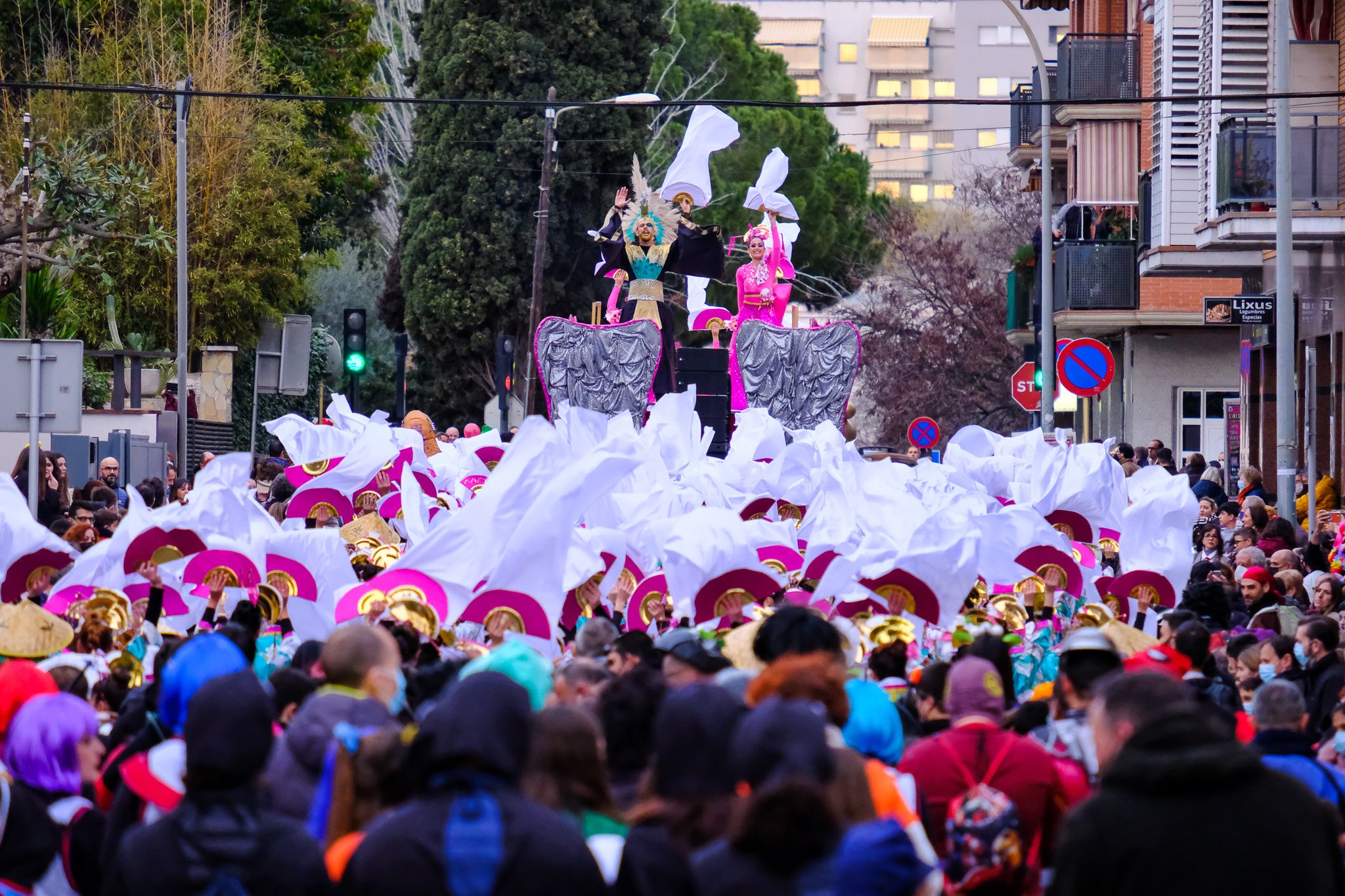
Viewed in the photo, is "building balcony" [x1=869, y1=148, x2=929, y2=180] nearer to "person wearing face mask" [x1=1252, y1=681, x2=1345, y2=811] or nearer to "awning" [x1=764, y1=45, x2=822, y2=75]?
"awning" [x1=764, y1=45, x2=822, y2=75]

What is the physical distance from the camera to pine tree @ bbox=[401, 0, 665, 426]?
45.1m

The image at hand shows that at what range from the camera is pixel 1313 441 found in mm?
23516

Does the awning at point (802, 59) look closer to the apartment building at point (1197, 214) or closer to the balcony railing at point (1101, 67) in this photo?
the apartment building at point (1197, 214)

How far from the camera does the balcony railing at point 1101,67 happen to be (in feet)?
108

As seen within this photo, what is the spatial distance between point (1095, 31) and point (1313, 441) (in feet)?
47.8

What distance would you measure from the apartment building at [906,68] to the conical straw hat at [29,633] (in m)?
111

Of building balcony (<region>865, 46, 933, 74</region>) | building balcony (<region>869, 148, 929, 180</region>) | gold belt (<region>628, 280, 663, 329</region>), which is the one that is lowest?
gold belt (<region>628, 280, 663, 329</region>)

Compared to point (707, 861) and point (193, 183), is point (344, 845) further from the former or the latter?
point (193, 183)

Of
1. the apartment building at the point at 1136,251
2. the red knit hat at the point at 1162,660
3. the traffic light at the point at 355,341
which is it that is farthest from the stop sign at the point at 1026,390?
the red knit hat at the point at 1162,660

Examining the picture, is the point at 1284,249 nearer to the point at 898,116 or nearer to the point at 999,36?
the point at 999,36

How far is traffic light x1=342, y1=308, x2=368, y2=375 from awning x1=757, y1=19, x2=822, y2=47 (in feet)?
317

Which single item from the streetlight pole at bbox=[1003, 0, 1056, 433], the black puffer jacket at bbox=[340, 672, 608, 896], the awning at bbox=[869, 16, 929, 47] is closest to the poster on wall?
the streetlight pole at bbox=[1003, 0, 1056, 433]

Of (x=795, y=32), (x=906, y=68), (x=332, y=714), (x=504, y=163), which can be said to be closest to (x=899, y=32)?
(x=906, y=68)

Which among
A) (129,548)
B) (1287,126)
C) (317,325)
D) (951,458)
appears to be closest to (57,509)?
(129,548)
